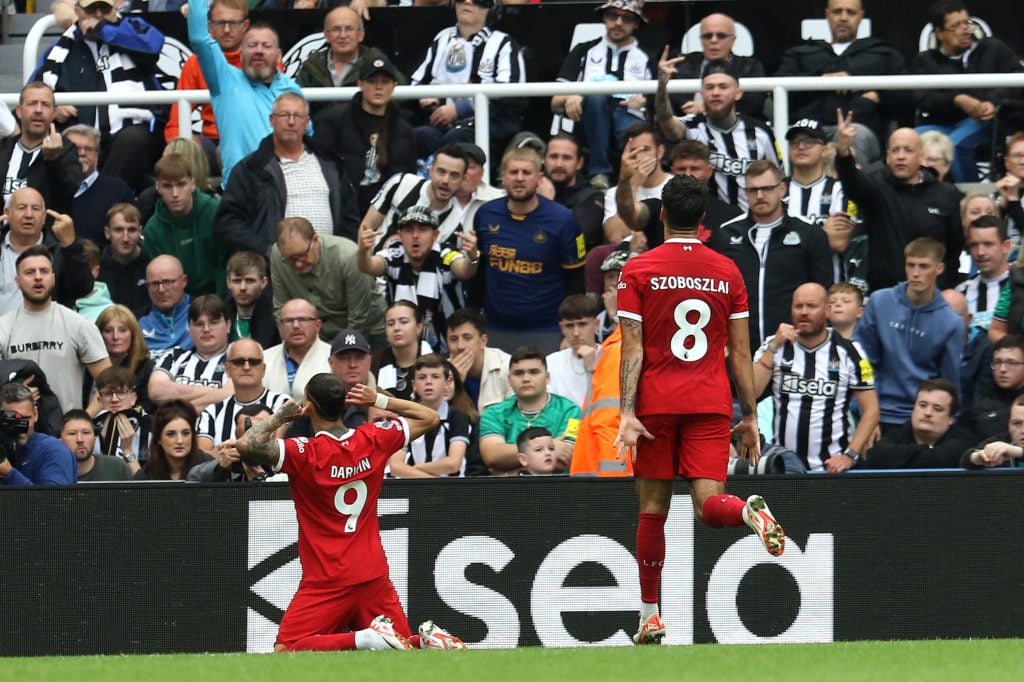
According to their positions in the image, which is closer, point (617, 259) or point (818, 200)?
point (617, 259)

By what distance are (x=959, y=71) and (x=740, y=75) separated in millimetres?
1658

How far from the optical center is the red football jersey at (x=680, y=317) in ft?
28.4

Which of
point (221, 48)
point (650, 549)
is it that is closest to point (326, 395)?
point (650, 549)

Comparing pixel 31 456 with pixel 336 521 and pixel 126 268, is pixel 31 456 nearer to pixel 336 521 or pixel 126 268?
pixel 336 521

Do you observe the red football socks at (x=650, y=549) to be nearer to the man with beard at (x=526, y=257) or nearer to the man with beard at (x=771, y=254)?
the man with beard at (x=771, y=254)

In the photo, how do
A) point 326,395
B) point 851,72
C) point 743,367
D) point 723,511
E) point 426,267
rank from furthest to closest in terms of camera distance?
point 851,72
point 426,267
point 326,395
point 743,367
point 723,511

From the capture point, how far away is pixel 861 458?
39.2 ft

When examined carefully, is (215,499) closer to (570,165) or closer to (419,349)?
(419,349)

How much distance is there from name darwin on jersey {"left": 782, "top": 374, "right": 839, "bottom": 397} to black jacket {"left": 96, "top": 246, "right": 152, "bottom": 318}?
485 cm

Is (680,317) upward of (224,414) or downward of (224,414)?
upward

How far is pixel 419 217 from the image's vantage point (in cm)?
1343

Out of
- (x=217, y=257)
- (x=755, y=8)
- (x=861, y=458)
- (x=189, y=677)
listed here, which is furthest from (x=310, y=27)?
(x=189, y=677)

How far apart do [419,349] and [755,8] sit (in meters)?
4.77

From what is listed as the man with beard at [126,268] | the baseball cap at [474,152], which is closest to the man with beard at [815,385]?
the baseball cap at [474,152]
